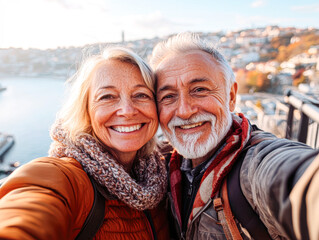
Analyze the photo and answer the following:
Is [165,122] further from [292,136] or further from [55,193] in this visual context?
[292,136]

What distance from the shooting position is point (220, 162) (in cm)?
139

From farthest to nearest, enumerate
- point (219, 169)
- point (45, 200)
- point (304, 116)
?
point (304, 116), point (219, 169), point (45, 200)

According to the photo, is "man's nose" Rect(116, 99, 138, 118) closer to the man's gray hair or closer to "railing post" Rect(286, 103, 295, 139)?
the man's gray hair

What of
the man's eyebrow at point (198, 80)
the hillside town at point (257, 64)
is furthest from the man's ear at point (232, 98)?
the hillside town at point (257, 64)

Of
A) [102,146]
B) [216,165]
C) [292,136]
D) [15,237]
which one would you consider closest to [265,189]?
[216,165]

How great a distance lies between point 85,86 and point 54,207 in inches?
40.0

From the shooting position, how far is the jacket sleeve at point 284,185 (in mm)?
648

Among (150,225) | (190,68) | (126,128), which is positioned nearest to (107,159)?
(126,128)

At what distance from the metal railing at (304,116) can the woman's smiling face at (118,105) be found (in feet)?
4.69

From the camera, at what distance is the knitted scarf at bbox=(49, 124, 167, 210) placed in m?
1.44

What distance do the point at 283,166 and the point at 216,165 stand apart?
0.57m

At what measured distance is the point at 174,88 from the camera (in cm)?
179

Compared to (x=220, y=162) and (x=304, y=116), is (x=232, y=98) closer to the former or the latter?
(x=220, y=162)

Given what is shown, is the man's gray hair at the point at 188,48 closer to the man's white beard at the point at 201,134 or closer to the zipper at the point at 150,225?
the man's white beard at the point at 201,134
